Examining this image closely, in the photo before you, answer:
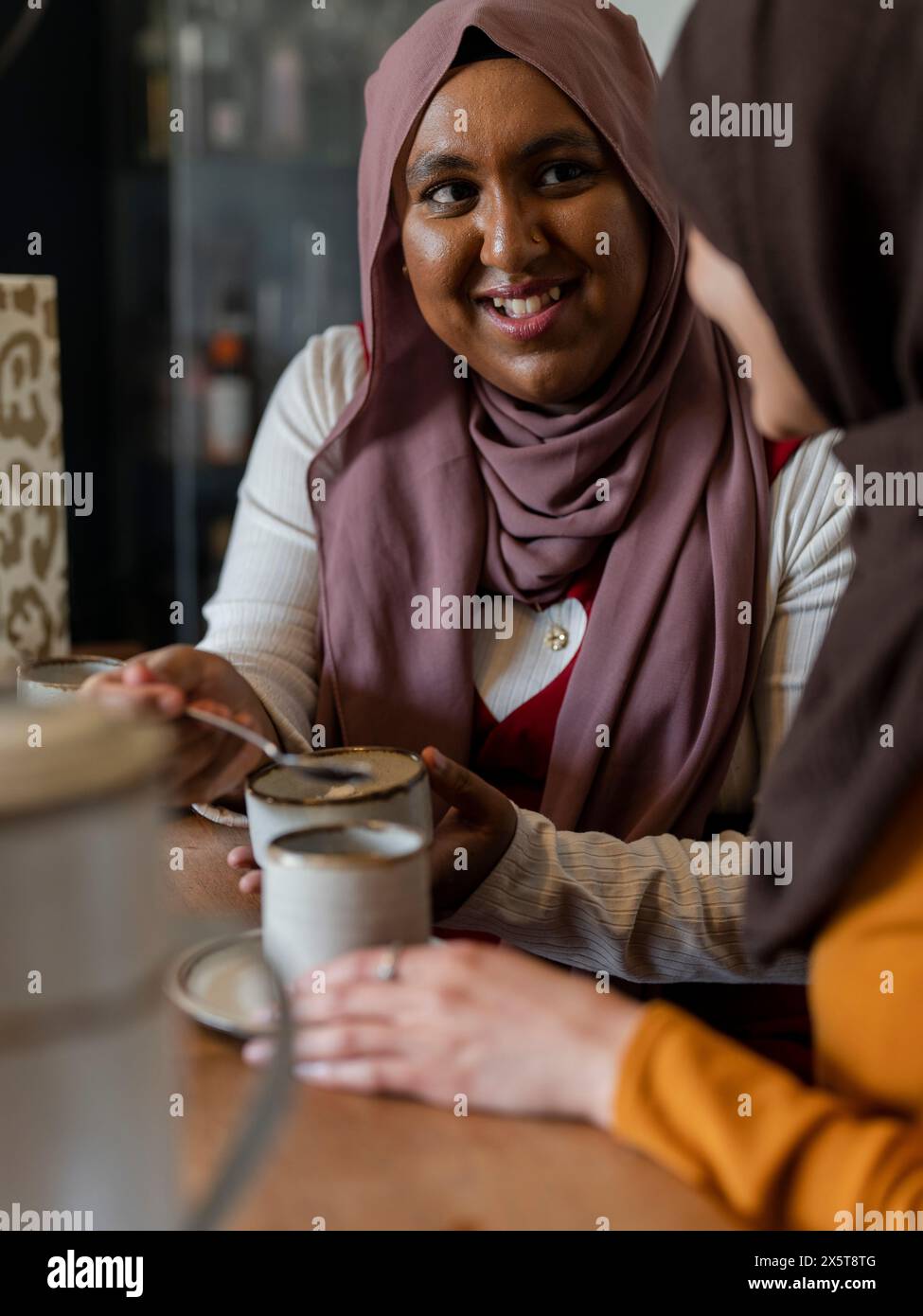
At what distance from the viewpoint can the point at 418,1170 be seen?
0.62 m

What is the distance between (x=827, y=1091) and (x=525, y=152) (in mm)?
982

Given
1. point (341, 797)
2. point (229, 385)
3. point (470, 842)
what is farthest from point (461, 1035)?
point (229, 385)

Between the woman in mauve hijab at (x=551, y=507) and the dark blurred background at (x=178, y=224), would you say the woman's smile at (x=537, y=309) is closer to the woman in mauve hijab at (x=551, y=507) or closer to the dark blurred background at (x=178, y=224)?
the woman in mauve hijab at (x=551, y=507)

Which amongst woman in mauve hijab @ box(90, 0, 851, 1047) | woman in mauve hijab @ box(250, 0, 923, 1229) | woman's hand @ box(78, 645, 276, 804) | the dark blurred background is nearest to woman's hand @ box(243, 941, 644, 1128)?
woman in mauve hijab @ box(250, 0, 923, 1229)

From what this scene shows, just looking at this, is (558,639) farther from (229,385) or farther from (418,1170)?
(229,385)

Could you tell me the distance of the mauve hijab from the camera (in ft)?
4.51

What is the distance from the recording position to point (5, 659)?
1.43 metres

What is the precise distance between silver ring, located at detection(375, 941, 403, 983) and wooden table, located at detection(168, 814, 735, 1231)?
0.06m

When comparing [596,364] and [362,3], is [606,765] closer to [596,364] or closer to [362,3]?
[596,364]

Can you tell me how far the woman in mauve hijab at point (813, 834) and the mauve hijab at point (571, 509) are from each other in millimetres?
582

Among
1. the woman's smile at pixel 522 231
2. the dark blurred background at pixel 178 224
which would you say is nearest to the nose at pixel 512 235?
the woman's smile at pixel 522 231

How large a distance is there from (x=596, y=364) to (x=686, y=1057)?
3.09ft

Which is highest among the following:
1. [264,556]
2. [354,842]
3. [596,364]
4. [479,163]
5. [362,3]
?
[362,3]
